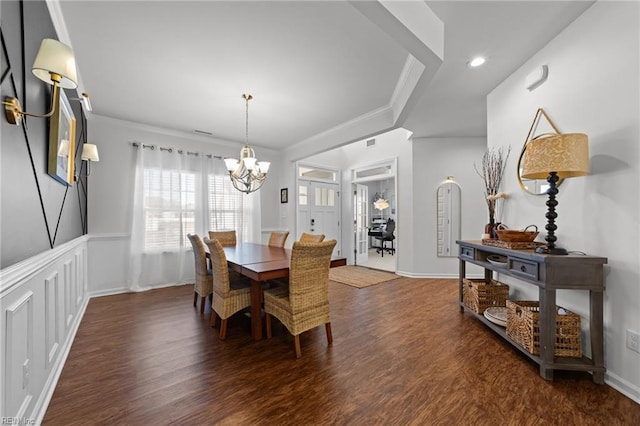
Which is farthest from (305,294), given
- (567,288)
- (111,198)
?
(111,198)

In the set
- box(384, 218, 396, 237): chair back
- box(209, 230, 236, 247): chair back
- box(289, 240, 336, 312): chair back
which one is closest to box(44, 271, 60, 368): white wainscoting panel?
box(289, 240, 336, 312): chair back

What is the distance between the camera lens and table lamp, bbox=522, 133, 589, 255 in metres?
1.71

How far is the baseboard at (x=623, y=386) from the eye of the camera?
1.56 metres

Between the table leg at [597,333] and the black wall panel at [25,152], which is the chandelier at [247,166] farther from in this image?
the table leg at [597,333]

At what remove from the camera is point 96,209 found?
12.1 feet

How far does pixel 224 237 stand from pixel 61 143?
234 centimetres

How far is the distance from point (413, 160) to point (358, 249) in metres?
2.53

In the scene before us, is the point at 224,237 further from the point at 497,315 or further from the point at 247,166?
the point at 497,315

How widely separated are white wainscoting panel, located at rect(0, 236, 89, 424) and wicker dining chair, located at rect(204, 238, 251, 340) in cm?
106

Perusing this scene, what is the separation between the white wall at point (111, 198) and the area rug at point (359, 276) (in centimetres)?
348

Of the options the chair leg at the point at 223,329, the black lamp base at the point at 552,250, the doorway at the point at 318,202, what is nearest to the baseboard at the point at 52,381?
the chair leg at the point at 223,329

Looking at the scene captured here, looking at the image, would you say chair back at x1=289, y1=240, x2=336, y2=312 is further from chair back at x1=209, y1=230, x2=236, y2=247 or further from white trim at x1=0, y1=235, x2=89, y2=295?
chair back at x1=209, y1=230, x2=236, y2=247

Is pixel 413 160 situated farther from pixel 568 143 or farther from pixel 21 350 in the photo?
pixel 21 350

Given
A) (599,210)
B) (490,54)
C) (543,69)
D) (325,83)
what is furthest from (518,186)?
(325,83)
